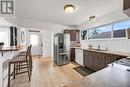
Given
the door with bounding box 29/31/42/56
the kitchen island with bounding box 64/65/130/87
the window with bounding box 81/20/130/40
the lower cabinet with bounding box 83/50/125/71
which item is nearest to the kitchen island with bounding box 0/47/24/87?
the kitchen island with bounding box 64/65/130/87

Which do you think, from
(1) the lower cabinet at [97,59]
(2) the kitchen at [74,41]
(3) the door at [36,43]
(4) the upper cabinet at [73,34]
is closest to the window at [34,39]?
(3) the door at [36,43]

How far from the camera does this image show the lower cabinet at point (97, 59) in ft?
11.0

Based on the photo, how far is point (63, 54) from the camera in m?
5.96

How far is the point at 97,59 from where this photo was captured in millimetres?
4098

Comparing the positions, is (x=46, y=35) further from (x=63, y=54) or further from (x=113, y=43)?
(x=113, y=43)

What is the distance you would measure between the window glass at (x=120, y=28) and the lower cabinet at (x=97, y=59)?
1017 mm

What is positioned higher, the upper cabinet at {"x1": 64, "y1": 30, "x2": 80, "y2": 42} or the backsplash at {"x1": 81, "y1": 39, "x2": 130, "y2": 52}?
the upper cabinet at {"x1": 64, "y1": 30, "x2": 80, "y2": 42}

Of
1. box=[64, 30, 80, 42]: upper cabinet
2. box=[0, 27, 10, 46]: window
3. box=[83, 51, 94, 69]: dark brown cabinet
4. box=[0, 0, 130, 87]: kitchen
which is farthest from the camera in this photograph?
box=[64, 30, 80, 42]: upper cabinet

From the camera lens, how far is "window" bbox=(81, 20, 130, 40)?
12.7 feet

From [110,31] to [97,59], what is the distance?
136cm

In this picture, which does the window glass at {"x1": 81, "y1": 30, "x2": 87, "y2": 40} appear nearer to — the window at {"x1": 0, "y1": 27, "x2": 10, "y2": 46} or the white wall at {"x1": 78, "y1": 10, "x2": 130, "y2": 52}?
the white wall at {"x1": 78, "y1": 10, "x2": 130, "y2": 52}

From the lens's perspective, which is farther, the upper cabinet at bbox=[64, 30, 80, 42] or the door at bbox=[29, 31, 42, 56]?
the door at bbox=[29, 31, 42, 56]

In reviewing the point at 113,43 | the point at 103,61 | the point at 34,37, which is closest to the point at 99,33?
the point at 113,43

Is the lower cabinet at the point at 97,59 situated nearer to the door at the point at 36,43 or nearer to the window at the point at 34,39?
the door at the point at 36,43
